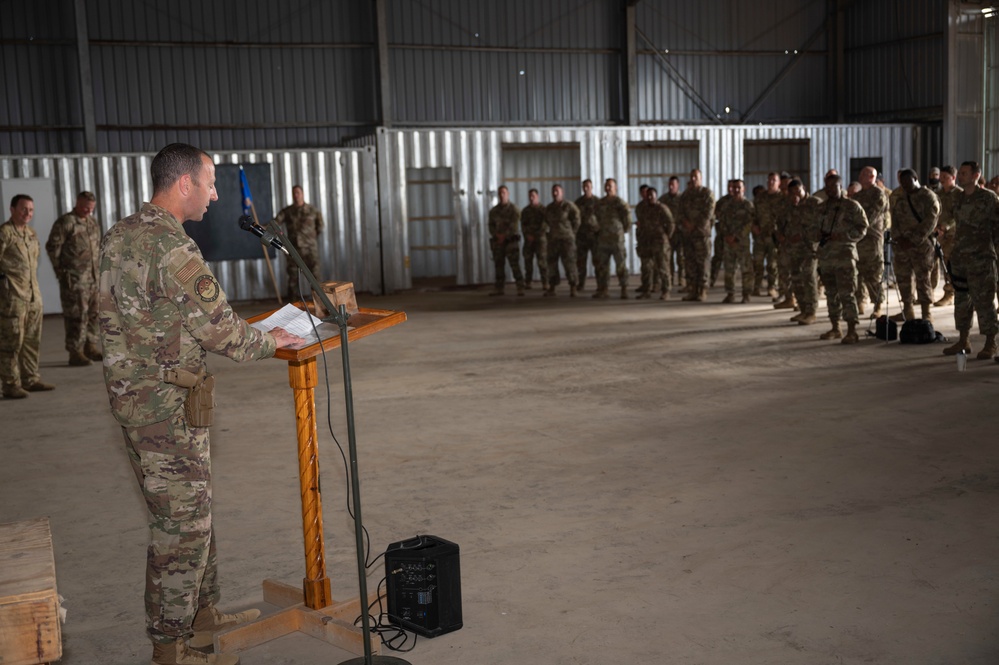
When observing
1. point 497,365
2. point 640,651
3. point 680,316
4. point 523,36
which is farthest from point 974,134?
point 640,651

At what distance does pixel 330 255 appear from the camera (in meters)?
16.1

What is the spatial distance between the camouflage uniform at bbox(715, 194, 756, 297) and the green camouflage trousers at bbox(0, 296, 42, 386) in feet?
28.0

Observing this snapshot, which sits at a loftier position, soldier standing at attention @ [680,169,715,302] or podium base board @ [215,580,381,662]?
soldier standing at attention @ [680,169,715,302]

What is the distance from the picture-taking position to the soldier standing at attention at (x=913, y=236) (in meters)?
9.77

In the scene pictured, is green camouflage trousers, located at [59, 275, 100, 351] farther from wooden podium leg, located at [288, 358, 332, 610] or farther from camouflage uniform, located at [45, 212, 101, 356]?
wooden podium leg, located at [288, 358, 332, 610]

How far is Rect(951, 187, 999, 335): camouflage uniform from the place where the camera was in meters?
8.28

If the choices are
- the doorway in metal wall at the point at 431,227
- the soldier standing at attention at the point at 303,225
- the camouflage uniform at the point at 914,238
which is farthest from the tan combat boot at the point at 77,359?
the doorway in metal wall at the point at 431,227

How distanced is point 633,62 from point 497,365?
12281mm

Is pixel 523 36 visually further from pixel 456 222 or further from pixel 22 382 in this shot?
pixel 22 382

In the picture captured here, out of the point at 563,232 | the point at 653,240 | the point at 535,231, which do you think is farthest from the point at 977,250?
the point at 535,231

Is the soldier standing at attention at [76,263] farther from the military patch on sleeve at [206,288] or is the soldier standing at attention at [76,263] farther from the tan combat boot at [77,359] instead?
the military patch on sleeve at [206,288]

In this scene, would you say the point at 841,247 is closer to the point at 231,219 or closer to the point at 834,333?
the point at 834,333

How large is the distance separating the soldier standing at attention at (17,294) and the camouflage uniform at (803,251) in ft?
24.3

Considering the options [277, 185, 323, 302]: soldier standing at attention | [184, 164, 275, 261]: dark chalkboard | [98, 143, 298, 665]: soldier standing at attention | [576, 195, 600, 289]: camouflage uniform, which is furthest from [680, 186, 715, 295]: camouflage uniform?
[98, 143, 298, 665]: soldier standing at attention
